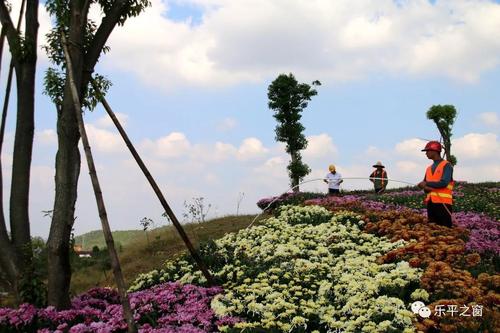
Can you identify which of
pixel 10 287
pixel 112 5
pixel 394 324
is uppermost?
pixel 112 5

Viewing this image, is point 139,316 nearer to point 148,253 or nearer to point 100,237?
point 148,253

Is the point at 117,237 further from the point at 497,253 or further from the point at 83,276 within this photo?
the point at 497,253

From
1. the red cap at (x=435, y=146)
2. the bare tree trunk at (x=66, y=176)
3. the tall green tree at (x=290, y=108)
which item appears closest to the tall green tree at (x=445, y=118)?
the tall green tree at (x=290, y=108)

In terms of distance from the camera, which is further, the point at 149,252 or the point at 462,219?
the point at 149,252

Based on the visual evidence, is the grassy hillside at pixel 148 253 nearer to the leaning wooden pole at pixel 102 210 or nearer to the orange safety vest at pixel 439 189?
the orange safety vest at pixel 439 189

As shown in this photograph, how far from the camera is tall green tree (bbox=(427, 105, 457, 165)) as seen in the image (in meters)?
42.5

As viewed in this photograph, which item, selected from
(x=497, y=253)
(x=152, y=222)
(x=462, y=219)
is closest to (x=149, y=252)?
(x=152, y=222)

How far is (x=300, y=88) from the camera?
125 feet

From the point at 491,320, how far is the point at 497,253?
449 cm

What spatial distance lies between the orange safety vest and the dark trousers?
0.83ft

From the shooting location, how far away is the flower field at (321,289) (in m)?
7.58

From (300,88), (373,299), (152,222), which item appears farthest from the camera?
(300,88)

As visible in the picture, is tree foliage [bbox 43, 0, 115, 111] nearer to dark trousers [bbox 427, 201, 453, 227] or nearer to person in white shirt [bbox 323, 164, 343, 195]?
dark trousers [bbox 427, 201, 453, 227]

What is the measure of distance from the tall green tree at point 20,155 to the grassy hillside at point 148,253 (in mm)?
4983
